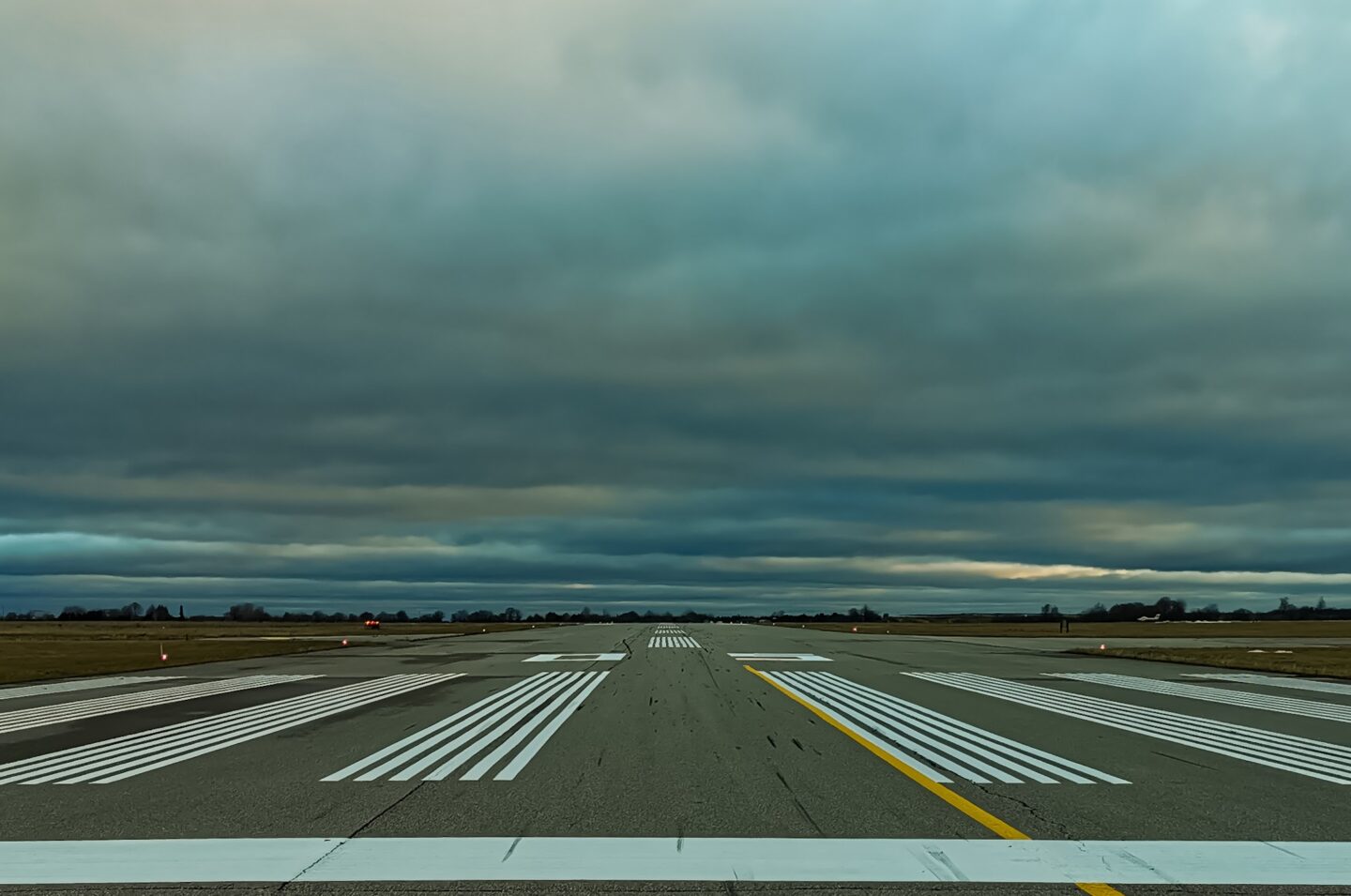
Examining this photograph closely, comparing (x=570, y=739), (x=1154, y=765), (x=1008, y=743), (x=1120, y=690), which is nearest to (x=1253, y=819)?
(x=1154, y=765)

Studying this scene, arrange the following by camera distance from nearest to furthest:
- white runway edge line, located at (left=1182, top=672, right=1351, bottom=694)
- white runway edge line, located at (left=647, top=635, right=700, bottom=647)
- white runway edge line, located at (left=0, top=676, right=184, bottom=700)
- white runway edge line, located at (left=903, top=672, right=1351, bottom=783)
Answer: white runway edge line, located at (left=903, top=672, right=1351, bottom=783), white runway edge line, located at (left=0, top=676, right=184, bottom=700), white runway edge line, located at (left=1182, top=672, right=1351, bottom=694), white runway edge line, located at (left=647, top=635, right=700, bottom=647)

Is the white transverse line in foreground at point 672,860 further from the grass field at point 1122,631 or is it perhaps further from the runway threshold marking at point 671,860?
the grass field at point 1122,631

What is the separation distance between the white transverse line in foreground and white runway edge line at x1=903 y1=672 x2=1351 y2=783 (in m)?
5.23

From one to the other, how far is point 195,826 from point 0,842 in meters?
1.44

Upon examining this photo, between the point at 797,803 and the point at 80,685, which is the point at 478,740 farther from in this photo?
the point at 80,685

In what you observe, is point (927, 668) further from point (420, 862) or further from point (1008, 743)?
point (420, 862)

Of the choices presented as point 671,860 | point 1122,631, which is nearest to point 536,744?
point 671,860

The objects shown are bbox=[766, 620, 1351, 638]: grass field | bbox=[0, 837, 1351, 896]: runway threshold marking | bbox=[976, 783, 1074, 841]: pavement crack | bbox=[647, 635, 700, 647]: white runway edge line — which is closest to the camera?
bbox=[0, 837, 1351, 896]: runway threshold marking

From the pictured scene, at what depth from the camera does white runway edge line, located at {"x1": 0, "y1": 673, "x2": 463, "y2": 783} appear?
11789mm

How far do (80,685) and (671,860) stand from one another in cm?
2709

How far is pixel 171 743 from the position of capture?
47.6ft

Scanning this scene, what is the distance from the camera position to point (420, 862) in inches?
286

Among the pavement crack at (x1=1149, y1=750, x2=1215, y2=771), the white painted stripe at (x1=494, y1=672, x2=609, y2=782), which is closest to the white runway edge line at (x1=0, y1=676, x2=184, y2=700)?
the white painted stripe at (x1=494, y1=672, x2=609, y2=782)

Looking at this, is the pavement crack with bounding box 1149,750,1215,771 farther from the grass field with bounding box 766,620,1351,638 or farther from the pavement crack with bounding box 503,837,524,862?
the grass field with bounding box 766,620,1351,638
